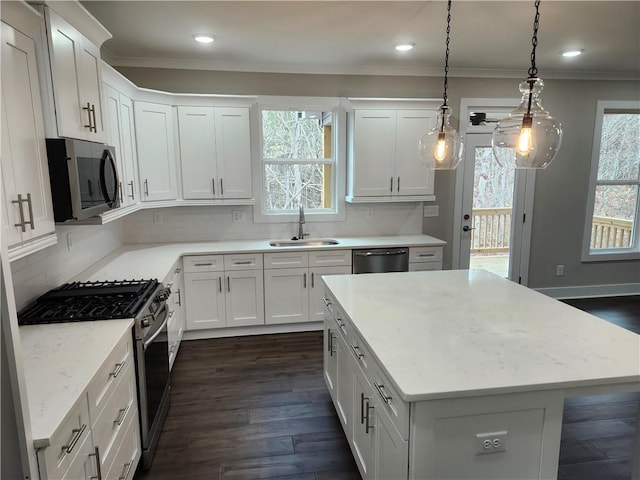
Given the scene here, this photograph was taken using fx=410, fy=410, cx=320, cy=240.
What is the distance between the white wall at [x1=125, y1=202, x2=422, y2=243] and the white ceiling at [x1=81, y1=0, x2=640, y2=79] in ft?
4.76

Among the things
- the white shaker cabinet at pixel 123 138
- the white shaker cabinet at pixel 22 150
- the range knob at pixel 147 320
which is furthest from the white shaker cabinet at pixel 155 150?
the white shaker cabinet at pixel 22 150

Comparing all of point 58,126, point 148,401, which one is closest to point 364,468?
point 148,401

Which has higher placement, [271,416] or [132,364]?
[132,364]

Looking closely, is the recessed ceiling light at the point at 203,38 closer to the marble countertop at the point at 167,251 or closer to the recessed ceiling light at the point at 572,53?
the marble countertop at the point at 167,251

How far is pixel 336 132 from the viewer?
14.5ft

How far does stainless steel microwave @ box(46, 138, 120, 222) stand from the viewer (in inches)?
75.6

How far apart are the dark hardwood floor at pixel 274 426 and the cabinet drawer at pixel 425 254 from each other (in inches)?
57.9

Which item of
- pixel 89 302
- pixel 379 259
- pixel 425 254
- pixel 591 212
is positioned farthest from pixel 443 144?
pixel 591 212

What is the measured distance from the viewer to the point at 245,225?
14.5 feet

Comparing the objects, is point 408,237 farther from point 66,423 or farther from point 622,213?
point 66,423

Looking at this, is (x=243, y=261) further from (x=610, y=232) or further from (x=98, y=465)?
(x=610, y=232)

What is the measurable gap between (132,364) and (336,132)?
10.3 ft

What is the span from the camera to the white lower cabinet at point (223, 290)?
12.6 feet

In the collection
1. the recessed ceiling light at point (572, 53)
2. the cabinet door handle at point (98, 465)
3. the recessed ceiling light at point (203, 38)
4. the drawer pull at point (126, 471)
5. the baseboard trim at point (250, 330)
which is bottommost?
the baseboard trim at point (250, 330)
